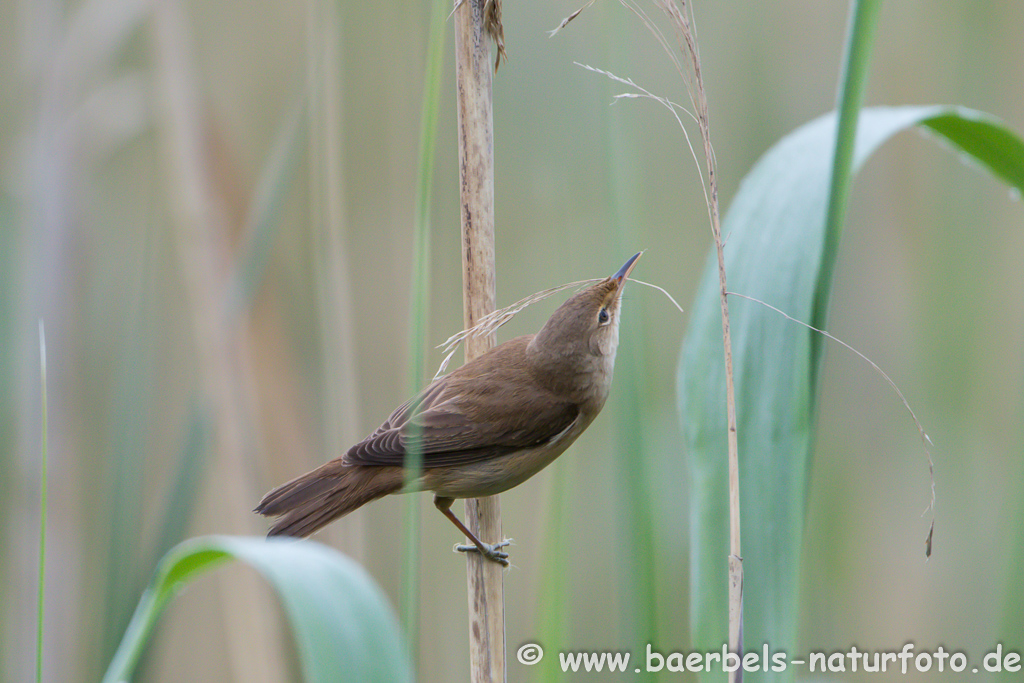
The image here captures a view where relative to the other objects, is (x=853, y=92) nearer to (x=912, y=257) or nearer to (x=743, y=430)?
(x=743, y=430)

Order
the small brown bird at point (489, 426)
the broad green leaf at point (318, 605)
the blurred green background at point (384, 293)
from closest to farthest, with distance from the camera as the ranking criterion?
the broad green leaf at point (318, 605) → the small brown bird at point (489, 426) → the blurred green background at point (384, 293)

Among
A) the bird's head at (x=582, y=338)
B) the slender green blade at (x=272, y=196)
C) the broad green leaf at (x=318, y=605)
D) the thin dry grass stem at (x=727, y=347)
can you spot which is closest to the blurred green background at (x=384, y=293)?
the slender green blade at (x=272, y=196)

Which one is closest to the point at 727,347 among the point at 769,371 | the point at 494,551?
the point at 769,371

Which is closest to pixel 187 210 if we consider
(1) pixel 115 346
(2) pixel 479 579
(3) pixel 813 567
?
(1) pixel 115 346

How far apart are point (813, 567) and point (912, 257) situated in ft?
4.29

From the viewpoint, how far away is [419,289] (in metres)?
1.17

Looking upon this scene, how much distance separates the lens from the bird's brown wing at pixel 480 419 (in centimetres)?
195

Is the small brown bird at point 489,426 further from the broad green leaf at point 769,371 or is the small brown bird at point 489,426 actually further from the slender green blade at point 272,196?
the slender green blade at point 272,196

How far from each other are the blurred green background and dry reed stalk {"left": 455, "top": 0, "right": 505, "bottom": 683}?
178 mm

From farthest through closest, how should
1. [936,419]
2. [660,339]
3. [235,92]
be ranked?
1. [235,92]
2. [660,339]
3. [936,419]

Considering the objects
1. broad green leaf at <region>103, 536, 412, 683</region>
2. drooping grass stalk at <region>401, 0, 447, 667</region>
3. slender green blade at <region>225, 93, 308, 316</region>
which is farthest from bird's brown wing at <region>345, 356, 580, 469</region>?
broad green leaf at <region>103, 536, 412, 683</region>

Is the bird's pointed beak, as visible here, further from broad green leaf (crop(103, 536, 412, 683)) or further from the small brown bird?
broad green leaf (crop(103, 536, 412, 683))

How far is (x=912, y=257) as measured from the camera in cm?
283

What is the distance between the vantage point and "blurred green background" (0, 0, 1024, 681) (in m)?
2.29
